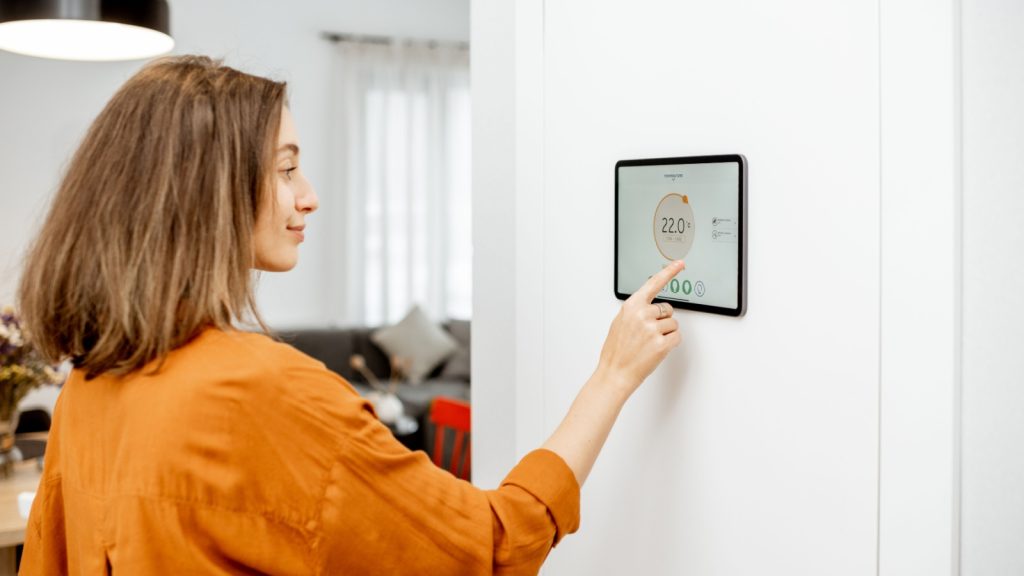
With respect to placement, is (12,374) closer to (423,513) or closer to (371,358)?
(423,513)

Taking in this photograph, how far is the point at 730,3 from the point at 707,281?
267 millimetres

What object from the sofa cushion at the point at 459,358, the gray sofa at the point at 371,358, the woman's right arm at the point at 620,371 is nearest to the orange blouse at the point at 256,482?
the woman's right arm at the point at 620,371

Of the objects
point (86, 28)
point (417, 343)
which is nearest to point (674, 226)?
point (86, 28)

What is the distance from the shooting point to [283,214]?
0.94 metres

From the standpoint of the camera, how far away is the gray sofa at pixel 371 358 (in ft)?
16.6

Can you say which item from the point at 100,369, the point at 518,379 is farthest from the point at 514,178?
the point at 100,369

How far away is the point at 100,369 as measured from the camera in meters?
0.84

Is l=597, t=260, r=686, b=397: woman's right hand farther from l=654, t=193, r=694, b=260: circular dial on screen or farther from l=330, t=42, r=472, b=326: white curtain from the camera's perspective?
l=330, t=42, r=472, b=326: white curtain

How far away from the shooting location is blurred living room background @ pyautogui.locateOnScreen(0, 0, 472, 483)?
17.2ft

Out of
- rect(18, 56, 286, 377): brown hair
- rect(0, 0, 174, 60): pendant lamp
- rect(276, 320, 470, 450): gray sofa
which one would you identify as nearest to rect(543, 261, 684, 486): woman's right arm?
rect(18, 56, 286, 377): brown hair

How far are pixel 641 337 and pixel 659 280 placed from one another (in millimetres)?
61

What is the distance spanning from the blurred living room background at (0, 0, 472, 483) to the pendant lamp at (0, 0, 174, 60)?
266 cm

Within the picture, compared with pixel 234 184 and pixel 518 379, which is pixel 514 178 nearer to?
pixel 518 379

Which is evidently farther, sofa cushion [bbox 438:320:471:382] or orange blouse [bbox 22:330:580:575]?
sofa cushion [bbox 438:320:471:382]
